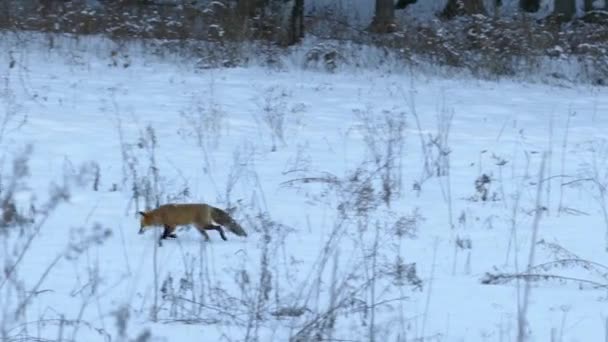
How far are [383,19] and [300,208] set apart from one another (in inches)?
546

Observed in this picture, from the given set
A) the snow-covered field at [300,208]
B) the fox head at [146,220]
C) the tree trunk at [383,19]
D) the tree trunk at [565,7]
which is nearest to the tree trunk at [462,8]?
the tree trunk at [383,19]

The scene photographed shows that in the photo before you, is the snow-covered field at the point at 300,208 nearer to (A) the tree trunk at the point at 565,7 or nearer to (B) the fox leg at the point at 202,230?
(B) the fox leg at the point at 202,230

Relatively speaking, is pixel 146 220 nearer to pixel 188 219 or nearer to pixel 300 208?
pixel 188 219

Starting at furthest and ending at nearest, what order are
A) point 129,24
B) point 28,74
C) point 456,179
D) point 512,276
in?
point 129,24 → point 28,74 → point 456,179 → point 512,276

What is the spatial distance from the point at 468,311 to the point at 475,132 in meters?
5.98

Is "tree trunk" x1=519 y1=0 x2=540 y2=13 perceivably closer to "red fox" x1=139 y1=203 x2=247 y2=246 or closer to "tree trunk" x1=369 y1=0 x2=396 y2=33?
"tree trunk" x1=369 y1=0 x2=396 y2=33

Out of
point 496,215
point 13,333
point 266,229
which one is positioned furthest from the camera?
point 496,215

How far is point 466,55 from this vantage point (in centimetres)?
1695

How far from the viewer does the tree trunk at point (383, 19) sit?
20.0 m

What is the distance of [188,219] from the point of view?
6297 mm

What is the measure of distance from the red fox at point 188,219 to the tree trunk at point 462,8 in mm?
16696

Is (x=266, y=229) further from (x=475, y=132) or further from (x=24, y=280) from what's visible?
(x=475, y=132)

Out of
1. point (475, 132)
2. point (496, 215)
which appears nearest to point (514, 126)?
point (475, 132)

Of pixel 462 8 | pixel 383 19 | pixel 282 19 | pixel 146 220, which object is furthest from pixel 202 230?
pixel 462 8
